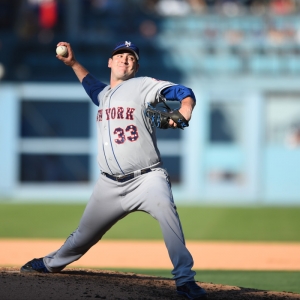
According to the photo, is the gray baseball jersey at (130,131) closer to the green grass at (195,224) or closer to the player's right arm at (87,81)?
the player's right arm at (87,81)

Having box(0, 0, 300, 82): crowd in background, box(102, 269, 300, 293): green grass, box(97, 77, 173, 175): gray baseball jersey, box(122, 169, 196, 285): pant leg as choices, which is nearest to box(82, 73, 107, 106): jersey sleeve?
box(97, 77, 173, 175): gray baseball jersey

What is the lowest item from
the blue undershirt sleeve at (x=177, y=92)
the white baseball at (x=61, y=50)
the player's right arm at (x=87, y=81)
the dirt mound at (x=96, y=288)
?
the dirt mound at (x=96, y=288)

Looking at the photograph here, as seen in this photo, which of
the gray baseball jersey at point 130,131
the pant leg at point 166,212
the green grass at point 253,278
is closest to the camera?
the pant leg at point 166,212

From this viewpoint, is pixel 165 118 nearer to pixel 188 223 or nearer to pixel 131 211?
pixel 131 211

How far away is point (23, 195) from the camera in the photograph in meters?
15.4

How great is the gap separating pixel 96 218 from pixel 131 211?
0.27 metres

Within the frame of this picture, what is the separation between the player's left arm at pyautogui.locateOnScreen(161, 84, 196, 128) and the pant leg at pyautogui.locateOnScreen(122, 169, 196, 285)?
44 cm

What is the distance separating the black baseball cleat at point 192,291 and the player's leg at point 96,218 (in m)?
0.66

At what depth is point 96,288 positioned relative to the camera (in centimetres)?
452

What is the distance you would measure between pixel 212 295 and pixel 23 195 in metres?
11.2

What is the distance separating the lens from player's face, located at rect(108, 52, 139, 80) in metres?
4.79

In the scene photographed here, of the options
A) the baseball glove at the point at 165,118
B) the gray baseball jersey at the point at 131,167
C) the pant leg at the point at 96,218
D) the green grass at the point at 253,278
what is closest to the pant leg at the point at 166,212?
the gray baseball jersey at the point at 131,167

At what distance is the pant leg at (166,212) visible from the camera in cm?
440

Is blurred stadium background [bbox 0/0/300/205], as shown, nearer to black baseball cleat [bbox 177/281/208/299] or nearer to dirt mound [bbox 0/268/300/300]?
dirt mound [bbox 0/268/300/300]
